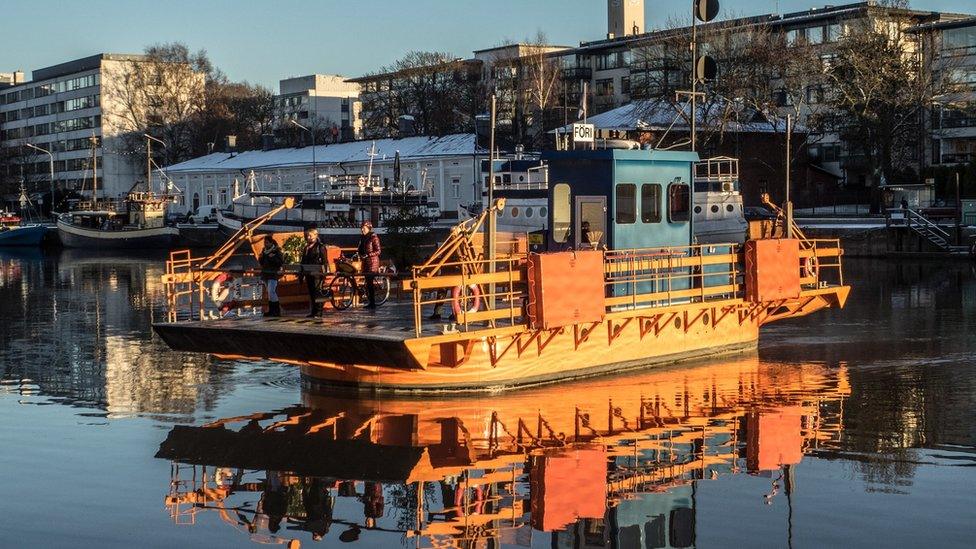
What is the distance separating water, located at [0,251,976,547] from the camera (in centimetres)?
1316

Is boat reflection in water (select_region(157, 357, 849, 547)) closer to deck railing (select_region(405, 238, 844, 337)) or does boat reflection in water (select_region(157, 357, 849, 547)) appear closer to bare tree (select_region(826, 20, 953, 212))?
deck railing (select_region(405, 238, 844, 337))

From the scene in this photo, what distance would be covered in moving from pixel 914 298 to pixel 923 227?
23.4 metres

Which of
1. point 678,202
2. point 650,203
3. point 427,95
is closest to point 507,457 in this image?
point 650,203

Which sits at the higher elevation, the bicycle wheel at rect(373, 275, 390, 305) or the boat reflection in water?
the bicycle wheel at rect(373, 275, 390, 305)

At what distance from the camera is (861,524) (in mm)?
13047

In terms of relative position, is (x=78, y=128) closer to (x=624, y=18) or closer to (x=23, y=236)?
(x=23, y=236)

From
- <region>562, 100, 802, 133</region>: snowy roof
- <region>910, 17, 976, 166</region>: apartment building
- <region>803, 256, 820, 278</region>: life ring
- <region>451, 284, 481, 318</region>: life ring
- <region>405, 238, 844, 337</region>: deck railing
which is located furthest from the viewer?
<region>910, 17, 976, 166</region>: apartment building

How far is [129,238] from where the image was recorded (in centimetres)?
9031

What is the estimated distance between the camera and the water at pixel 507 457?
1316cm

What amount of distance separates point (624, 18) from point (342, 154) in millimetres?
48439

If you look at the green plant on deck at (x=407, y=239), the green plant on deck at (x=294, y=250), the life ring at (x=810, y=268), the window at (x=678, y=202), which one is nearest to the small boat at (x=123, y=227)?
the green plant on deck at (x=407, y=239)

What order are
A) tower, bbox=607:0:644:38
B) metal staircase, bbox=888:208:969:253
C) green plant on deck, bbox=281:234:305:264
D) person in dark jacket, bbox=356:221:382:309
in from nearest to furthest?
person in dark jacket, bbox=356:221:382:309 → green plant on deck, bbox=281:234:305:264 → metal staircase, bbox=888:208:969:253 → tower, bbox=607:0:644:38

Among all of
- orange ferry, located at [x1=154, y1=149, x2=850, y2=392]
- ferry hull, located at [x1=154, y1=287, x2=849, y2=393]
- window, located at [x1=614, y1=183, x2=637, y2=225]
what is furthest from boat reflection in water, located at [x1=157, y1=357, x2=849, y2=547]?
window, located at [x1=614, y1=183, x2=637, y2=225]

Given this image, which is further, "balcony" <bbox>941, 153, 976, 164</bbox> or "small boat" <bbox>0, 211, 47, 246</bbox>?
"small boat" <bbox>0, 211, 47, 246</bbox>
